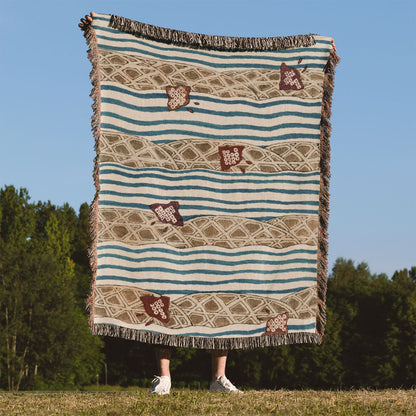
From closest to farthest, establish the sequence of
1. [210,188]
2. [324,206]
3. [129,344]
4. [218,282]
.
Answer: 1. [218,282]
2. [210,188]
3. [324,206]
4. [129,344]

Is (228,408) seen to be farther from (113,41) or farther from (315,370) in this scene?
(315,370)

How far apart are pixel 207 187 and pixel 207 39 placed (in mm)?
1502

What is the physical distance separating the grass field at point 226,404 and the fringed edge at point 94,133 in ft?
2.58

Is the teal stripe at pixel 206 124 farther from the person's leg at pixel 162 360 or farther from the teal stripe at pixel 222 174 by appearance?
the person's leg at pixel 162 360

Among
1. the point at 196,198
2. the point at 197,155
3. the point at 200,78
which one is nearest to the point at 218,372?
the point at 196,198

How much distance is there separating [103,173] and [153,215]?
61 centimetres

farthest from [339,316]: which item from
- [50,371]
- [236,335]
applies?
[236,335]

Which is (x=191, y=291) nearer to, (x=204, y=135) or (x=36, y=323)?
(x=204, y=135)

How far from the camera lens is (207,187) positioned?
658 centimetres

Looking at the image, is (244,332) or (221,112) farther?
(221,112)

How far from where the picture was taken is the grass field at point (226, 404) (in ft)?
16.8

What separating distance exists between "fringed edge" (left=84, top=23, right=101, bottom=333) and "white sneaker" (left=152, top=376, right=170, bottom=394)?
2.54ft

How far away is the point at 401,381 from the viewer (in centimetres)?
3700

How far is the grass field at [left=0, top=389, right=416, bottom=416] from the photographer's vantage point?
16.8 ft
